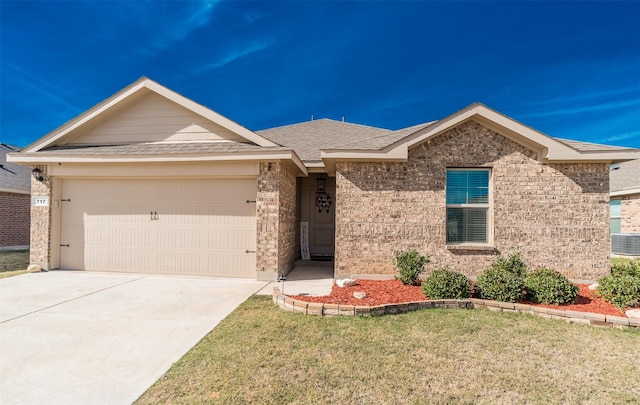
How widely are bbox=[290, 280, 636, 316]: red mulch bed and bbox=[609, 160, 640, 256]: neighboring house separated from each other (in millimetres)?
9694

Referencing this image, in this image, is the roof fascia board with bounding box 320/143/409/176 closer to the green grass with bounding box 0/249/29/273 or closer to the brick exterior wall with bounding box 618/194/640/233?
the green grass with bounding box 0/249/29/273

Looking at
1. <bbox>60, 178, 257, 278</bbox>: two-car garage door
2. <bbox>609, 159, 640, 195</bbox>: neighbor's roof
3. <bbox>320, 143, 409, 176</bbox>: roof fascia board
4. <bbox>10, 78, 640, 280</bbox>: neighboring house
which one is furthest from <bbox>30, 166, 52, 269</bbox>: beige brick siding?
<bbox>609, 159, 640, 195</bbox>: neighbor's roof

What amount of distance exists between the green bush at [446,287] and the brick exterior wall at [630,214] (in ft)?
45.3

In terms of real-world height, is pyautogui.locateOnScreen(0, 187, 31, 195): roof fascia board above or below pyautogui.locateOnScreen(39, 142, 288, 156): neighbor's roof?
below

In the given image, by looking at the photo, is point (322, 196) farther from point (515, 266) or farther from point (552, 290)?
point (552, 290)

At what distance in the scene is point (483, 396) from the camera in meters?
2.61

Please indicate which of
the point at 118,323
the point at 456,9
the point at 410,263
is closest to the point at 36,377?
the point at 118,323

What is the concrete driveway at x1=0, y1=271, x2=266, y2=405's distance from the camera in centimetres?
279

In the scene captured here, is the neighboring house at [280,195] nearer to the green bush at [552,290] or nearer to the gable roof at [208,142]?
the gable roof at [208,142]

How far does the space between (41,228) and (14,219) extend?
865 centimetres

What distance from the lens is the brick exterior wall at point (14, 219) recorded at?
13016 mm

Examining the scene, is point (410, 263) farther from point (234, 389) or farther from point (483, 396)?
point (234, 389)

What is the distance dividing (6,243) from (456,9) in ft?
65.7

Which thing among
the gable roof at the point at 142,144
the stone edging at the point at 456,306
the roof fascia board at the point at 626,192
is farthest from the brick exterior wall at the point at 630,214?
the gable roof at the point at 142,144
